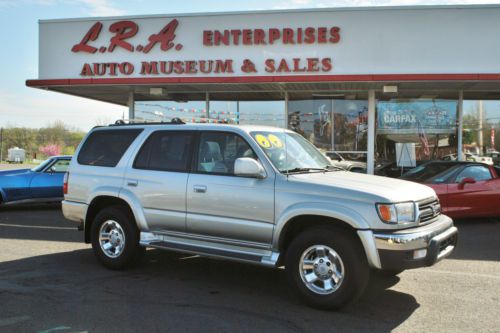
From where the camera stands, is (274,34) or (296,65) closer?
(296,65)

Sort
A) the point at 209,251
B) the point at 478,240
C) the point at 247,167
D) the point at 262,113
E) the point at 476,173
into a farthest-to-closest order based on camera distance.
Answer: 1. the point at 262,113
2. the point at 476,173
3. the point at 478,240
4. the point at 209,251
5. the point at 247,167

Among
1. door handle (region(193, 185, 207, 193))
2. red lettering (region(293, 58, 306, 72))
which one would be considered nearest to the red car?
red lettering (region(293, 58, 306, 72))

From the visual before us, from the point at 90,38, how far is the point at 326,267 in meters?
11.8

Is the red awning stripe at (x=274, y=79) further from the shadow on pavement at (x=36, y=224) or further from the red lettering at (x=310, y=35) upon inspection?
the shadow on pavement at (x=36, y=224)

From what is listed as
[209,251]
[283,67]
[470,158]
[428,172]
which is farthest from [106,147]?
[470,158]

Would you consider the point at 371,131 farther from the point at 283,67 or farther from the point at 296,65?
the point at 283,67

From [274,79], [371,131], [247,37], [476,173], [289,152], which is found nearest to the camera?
[289,152]

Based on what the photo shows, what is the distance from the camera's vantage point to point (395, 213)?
14.8ft

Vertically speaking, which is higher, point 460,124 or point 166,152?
point 460,124

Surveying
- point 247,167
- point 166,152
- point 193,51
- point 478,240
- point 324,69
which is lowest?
point 478,240

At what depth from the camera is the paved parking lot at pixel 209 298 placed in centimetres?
432

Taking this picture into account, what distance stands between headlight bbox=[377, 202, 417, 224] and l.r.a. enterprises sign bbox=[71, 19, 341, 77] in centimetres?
883

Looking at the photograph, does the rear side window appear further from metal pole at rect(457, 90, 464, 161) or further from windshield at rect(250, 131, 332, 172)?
metal pole at rect(457, 90, 464, 161)

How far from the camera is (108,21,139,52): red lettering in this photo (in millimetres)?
13836
